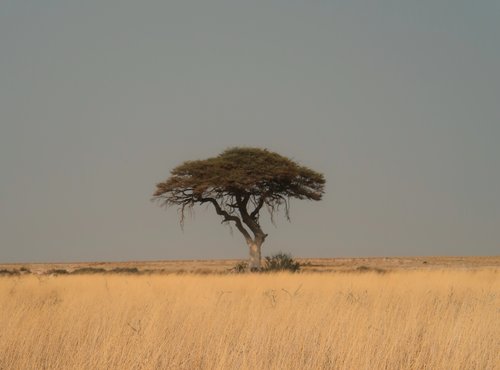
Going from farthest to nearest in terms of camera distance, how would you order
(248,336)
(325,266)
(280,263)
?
(325,266) → (280,263) → (248,336)

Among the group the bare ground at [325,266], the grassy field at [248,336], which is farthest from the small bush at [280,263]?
the grassy field at [248,336]

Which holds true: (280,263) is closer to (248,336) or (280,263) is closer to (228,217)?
(228,217)

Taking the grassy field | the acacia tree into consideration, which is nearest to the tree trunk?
the acacia tree

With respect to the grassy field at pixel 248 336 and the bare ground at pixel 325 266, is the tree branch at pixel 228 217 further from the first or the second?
the grassy field at pixel 248 336

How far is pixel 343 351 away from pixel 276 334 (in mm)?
1307

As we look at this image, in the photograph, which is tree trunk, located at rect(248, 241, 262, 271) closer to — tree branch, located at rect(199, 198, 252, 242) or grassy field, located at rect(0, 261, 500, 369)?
tree branch, located at rect(199, 198, 252, 242)

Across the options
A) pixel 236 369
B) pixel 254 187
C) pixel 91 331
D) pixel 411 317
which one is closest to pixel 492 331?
pixel 411 317

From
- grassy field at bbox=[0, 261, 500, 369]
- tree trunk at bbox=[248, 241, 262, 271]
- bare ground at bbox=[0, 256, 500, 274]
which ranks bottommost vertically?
grassy field at bbox=[0, 261, 500, 369]

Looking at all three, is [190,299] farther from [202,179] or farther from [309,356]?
[202,179]

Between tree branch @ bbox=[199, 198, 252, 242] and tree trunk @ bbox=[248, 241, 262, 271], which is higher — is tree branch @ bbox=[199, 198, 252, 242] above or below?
above

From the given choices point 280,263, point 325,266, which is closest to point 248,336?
point 280,263

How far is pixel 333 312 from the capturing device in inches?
402

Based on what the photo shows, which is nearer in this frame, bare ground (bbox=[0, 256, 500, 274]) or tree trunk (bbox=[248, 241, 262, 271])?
bare ground (bbox=[0, 256, 500, 274])

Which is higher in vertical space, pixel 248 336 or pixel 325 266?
pixel 325 266
